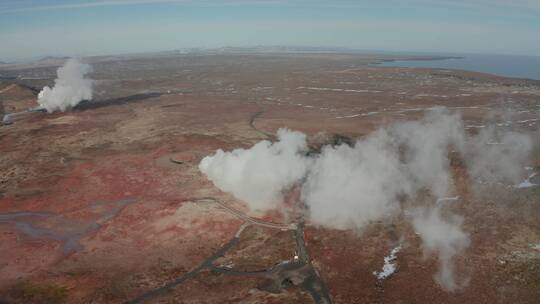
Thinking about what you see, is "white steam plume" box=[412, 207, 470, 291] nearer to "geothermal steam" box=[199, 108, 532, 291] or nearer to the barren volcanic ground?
"geothermal steam" box=[199, 108, 532, 291]

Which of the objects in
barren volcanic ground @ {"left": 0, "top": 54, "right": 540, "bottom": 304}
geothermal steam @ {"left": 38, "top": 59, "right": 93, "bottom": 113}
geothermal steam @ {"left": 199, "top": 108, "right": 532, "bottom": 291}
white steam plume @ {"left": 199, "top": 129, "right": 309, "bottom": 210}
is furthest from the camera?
geothermal steam @ {"left": 38, "top": 59, "right": 93, "bottom": 113}

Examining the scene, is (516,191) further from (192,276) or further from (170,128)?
(170,128)

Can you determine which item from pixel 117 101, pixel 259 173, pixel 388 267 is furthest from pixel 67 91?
pixel 388 267

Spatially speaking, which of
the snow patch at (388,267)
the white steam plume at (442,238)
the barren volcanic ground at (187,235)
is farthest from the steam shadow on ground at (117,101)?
the snow patch at (388,267)

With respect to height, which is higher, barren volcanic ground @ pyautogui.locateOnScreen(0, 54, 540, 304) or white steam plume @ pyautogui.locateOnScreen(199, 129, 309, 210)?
white steam plume @ pyautogui.locateOnScreen(199, 129, 309, 210)

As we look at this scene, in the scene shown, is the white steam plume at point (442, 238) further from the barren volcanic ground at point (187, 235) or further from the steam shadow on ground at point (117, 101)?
the steam shadow on ground at point (117, 101)

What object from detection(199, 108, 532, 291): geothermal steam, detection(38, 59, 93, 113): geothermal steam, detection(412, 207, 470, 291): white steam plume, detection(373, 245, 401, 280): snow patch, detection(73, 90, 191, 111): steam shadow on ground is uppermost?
detection(38, 59, 93, 113): geothermal steam

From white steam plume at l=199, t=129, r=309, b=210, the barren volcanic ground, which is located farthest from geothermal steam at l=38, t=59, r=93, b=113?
white steam plume at l=199, t=129, r=309, b=210

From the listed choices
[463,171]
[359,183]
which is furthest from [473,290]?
[463,171]
